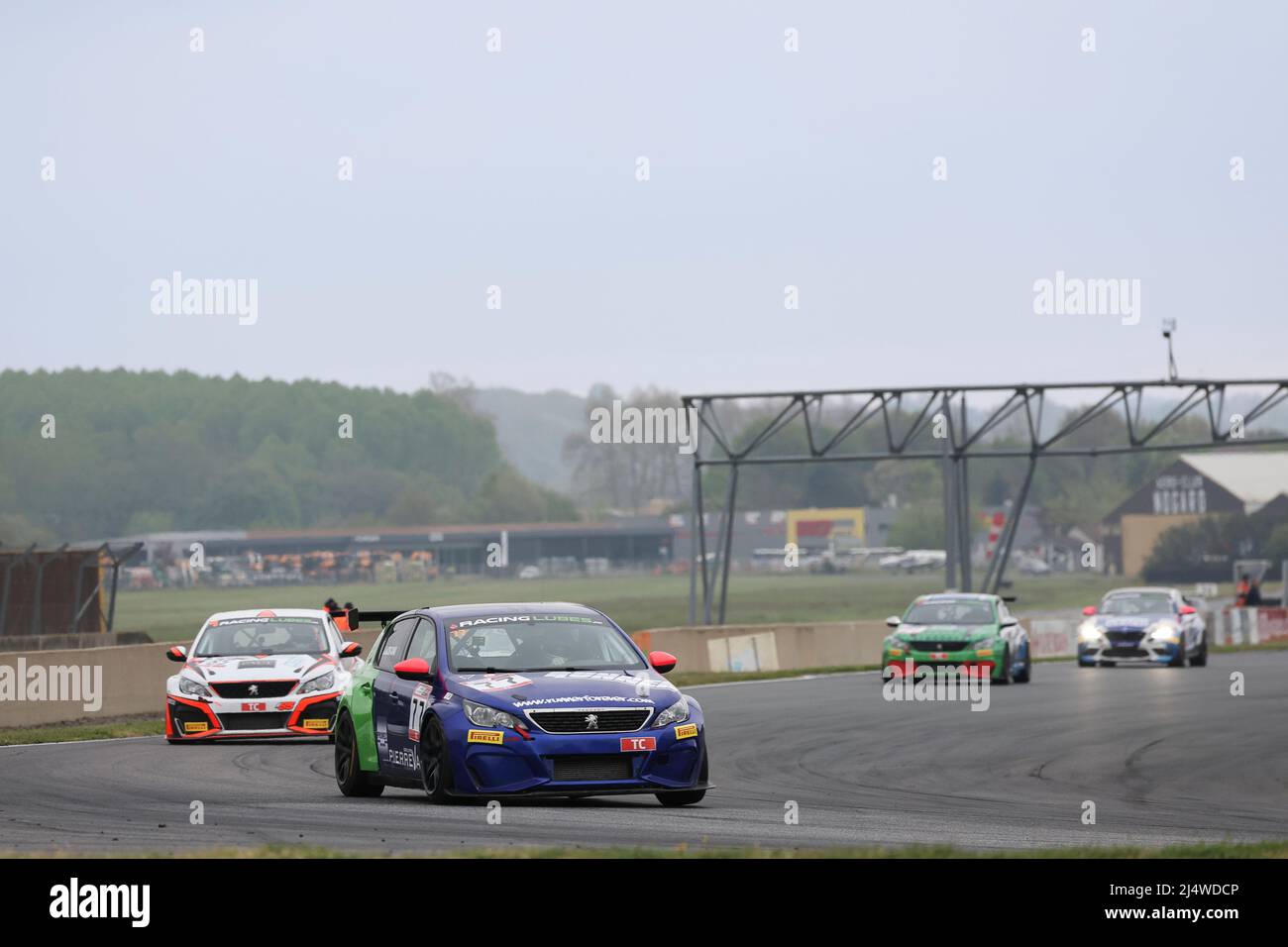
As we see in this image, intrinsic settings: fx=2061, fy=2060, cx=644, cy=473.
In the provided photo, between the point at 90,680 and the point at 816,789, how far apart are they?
12518 mm

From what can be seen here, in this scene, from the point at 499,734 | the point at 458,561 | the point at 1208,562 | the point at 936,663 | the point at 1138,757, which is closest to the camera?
the point at 499,734

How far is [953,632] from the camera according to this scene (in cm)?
3180

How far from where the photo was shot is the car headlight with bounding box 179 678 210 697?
20172 mm

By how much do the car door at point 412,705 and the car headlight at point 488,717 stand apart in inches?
19.4

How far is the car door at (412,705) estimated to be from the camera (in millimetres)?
13898

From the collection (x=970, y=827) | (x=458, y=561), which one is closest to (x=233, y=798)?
(x=970, y=827)

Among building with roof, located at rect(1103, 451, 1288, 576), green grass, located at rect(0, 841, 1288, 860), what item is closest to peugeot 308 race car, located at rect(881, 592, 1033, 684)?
green grass, located at rect(0, 841, 1288, 860)

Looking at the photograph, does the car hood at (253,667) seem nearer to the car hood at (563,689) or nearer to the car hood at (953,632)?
the car hood at (563,689)

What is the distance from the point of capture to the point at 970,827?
12.6m

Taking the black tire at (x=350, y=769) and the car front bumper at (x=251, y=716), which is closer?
the black tire at (x=350, y=769)

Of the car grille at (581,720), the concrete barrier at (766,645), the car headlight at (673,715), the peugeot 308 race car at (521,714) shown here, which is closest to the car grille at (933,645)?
the concrete barrier at (766,645)

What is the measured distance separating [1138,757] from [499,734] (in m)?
7.61
